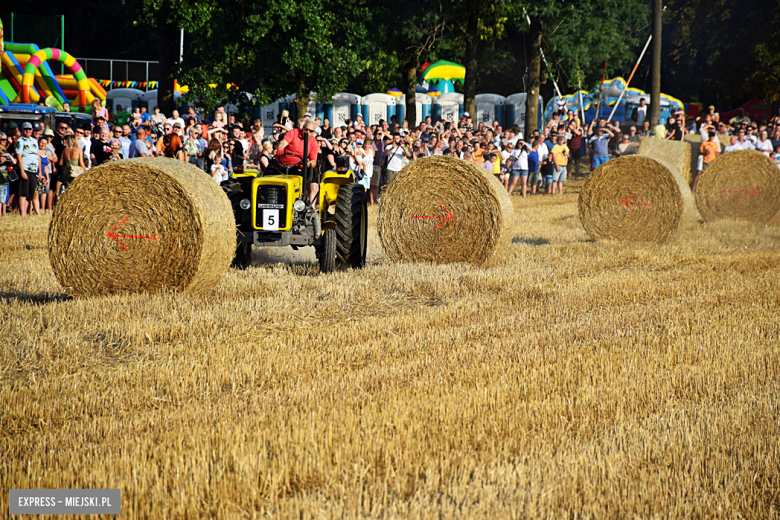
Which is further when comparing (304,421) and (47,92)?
(47,92)

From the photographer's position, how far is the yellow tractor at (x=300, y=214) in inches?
333

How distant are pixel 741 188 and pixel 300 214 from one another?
413 inches

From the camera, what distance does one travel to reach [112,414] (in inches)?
166

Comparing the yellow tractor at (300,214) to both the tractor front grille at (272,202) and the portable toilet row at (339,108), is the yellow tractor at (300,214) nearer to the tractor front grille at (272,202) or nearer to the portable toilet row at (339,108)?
the tractor front grille at (272,202)

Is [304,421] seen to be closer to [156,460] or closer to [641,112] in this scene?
[156,460]

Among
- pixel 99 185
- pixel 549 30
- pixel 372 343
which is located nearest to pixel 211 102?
pixel 549 30

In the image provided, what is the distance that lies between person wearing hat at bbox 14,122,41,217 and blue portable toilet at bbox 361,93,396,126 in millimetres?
16989

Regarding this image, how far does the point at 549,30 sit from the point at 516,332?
2371 centimetres

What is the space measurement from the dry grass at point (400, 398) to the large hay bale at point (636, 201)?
393cm

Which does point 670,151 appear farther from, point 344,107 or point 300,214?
point 344,107

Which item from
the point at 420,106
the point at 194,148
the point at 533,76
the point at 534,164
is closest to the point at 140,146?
the point at 194,148

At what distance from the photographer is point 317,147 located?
8969mm

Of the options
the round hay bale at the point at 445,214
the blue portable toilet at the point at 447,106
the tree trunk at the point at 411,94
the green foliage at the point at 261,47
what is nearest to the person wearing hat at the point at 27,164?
the round hay bale at the point at 445,214

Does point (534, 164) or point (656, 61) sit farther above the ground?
point (656, 61)
